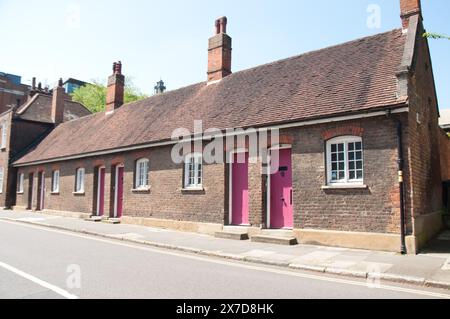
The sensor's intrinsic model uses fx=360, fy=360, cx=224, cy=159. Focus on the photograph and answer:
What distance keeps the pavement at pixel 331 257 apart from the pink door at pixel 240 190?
128 centimetres

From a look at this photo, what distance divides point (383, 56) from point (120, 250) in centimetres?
1045

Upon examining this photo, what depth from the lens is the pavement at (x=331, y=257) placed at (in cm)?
706

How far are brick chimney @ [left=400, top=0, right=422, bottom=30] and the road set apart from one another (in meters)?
9.93

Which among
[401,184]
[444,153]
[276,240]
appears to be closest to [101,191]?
[276,240]

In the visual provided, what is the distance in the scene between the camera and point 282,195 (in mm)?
12141

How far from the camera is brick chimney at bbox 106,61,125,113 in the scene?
24.8m

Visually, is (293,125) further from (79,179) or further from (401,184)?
(79,179)

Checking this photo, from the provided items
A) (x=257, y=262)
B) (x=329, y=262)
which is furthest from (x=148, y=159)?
(x=329, y=262)

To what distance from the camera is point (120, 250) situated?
1024cm

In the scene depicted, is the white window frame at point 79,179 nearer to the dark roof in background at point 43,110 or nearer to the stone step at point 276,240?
the dark roof in background at point 43,110

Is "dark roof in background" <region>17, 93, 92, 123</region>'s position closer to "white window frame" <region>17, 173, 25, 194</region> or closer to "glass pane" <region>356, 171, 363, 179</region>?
"white window frame" <region>17, 173, 25, 194</region>

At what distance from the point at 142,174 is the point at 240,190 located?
6019 mm

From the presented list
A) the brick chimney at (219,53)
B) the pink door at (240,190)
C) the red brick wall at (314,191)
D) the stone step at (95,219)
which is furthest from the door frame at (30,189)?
the pink door at (240,190)

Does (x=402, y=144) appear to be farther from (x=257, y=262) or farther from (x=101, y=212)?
(x=101, y=212)
